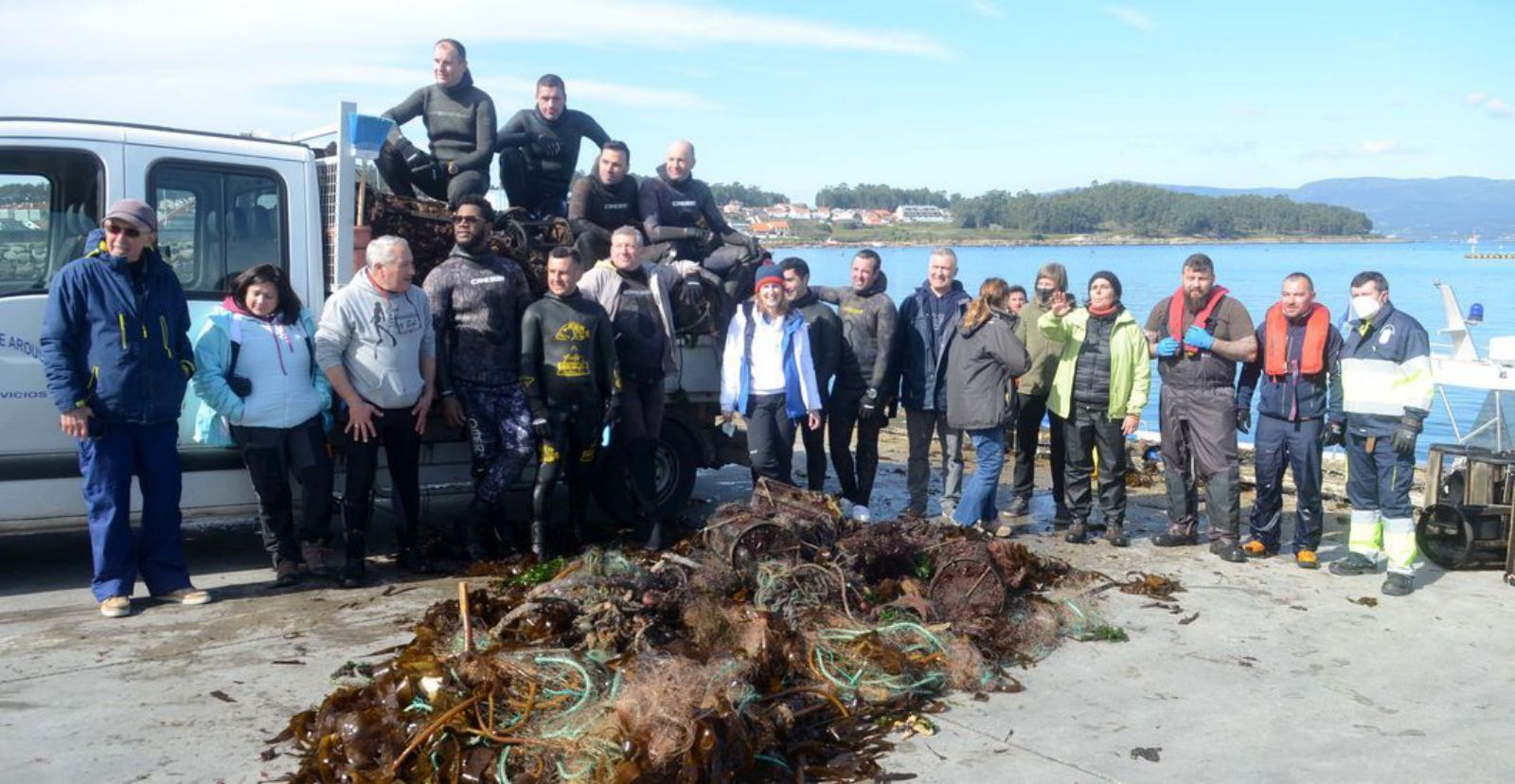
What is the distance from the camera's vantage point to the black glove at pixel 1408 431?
282 inches

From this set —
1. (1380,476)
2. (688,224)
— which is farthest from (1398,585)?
(688,224)

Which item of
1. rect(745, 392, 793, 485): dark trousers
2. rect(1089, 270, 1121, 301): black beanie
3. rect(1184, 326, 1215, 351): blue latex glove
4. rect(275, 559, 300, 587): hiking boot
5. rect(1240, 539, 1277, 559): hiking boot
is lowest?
rect(1240, 539, 1277, 559): hiking boot

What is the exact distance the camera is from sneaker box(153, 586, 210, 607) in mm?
6121

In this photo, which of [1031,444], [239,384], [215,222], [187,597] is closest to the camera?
[187,597]

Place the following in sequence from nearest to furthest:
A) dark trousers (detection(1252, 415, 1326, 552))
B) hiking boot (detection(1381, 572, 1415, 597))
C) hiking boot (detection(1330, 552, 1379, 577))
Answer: hiking boot (detection(1381, 572, 1415, 597)), hiking boot (detection(1330, 552, 1379, 577)), dark trousers (detection(1252, 415, 1326, 552))

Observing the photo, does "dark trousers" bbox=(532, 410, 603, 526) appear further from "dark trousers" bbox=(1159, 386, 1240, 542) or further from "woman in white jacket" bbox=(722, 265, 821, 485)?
"dark trousers" bbox=(1159, 386, 1240, 542)

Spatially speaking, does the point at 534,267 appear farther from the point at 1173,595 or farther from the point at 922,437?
the point at 1173,595

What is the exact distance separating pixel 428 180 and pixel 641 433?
234cm

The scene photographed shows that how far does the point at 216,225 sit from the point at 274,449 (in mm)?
1380

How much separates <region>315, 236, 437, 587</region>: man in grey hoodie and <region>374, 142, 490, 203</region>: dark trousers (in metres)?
1.48

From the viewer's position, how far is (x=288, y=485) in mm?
6426

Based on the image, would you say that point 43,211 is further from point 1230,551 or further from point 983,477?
point 1230,551

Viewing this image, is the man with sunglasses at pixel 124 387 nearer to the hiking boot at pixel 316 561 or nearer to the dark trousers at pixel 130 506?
the dark trousers at pixel 130 506

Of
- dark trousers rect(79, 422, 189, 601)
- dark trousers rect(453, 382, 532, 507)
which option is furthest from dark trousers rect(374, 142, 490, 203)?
dark trousers rect(79, 422, 189, 601)
